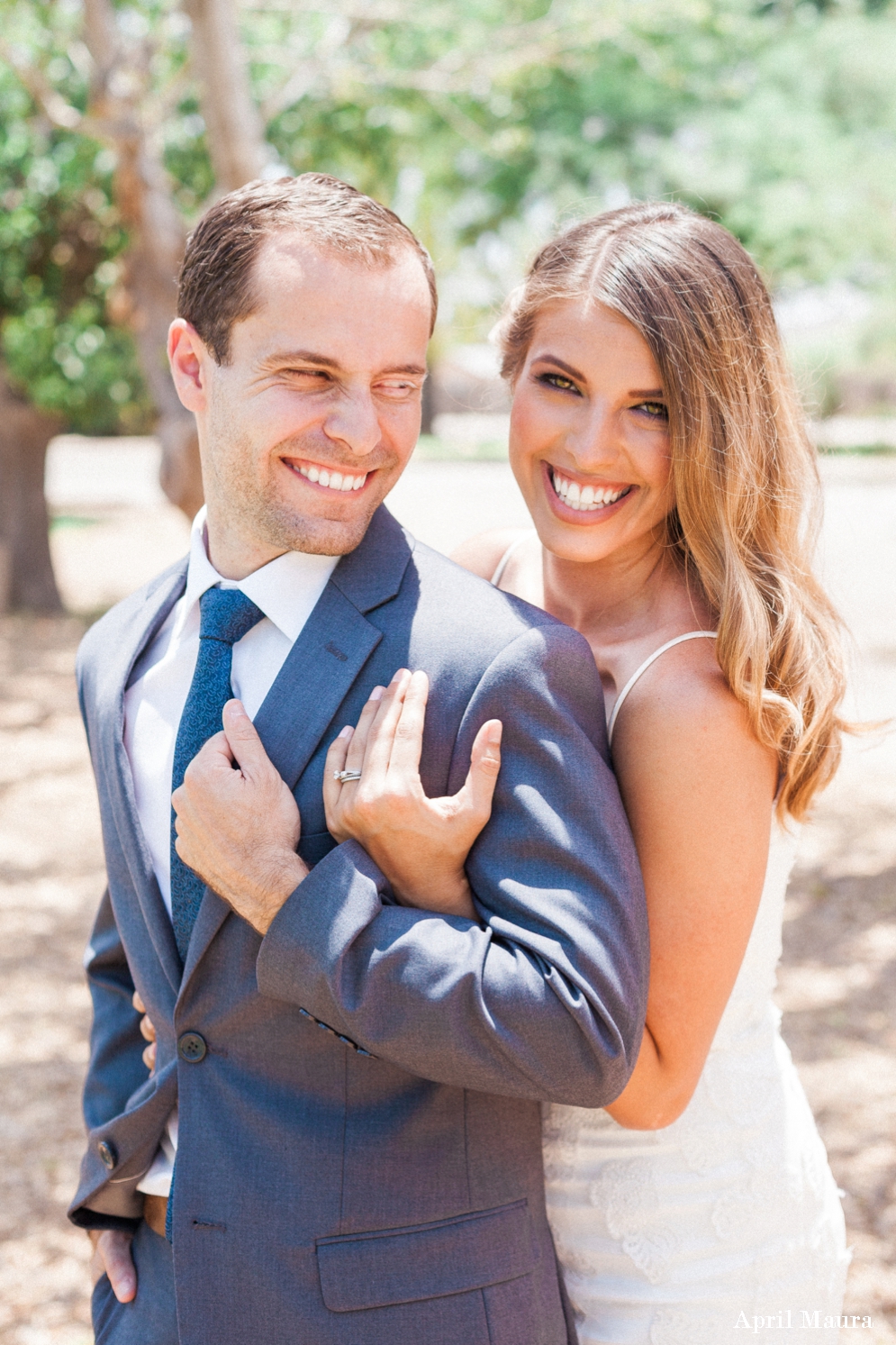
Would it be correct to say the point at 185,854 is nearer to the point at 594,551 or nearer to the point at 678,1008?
the point at 678,1008

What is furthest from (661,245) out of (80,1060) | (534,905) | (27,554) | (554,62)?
(27,554)

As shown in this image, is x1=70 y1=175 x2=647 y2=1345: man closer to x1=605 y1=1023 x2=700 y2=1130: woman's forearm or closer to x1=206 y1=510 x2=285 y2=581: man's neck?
x1=206 y1=510 x2=285 y2=581: man's neck

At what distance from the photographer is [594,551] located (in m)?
2.35

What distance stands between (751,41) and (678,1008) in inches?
700

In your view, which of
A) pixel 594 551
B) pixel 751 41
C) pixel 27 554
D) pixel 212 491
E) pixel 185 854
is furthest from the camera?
pixel 751 41

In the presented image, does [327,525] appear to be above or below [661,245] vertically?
below

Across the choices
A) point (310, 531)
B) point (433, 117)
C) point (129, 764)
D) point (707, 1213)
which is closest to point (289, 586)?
point (310, 531)

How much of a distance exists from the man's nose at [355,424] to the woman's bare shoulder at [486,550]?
0.98 meters

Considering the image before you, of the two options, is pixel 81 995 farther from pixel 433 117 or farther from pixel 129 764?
pixel 433 117

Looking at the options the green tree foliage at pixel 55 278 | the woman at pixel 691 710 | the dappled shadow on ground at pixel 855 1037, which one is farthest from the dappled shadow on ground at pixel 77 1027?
the green tree foliage at pixel 55 278

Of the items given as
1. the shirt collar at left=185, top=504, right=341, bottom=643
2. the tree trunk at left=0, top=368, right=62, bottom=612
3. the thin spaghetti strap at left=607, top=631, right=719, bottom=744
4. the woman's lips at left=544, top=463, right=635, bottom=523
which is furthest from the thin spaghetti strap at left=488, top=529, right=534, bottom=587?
the tree trunk at left=0, top=368, right=62, bottom=612

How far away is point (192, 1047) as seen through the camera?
6.24ft

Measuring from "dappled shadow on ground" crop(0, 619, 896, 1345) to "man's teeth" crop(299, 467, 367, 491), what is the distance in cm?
309

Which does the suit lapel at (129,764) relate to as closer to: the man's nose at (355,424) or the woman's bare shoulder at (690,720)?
the man's nose at (355,424)
